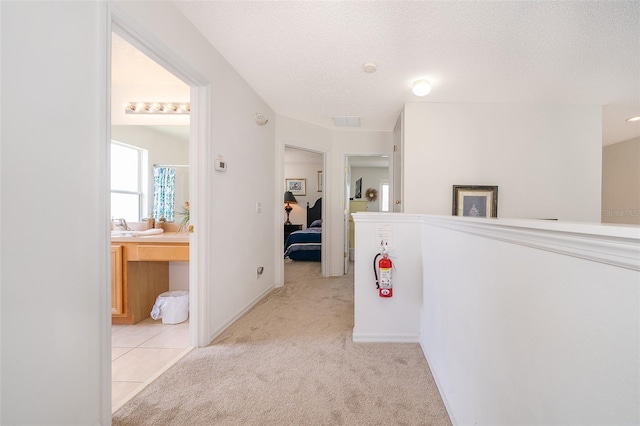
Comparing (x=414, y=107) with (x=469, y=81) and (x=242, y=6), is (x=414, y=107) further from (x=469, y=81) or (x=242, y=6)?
(x=242, y=6)

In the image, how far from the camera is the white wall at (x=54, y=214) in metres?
0.84

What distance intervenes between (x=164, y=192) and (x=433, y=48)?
312 centimetres

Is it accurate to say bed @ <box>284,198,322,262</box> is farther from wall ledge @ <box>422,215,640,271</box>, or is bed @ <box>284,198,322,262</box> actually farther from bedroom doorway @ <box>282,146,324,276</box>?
wall ledge @ <box>422,215,640,271</box>

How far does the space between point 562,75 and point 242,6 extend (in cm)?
277

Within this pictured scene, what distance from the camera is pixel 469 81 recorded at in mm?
2457

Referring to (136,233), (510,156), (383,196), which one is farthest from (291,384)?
(383,196)

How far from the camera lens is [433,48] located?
1.96 m

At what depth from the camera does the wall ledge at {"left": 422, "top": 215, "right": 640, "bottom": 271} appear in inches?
16.1

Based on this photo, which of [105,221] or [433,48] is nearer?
[105,221]

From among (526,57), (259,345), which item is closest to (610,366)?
(259,345)

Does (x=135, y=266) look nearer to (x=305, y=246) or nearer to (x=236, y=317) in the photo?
(x=236, y=317)

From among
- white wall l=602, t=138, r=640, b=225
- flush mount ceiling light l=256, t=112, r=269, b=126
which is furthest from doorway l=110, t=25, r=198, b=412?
white wall l=602, t=138, r=640, b=225

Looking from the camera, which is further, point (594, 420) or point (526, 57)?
point (526, 57)

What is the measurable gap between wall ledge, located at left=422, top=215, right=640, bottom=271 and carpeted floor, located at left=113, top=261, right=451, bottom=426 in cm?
109
